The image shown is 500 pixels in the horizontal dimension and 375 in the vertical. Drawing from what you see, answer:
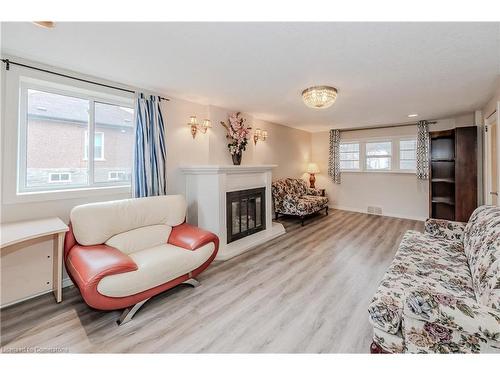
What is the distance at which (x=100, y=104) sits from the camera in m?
2.87

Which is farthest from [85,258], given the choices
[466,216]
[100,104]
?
[466,216]

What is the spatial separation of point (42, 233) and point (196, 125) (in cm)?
242

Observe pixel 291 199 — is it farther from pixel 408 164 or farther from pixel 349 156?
pixel 408 164

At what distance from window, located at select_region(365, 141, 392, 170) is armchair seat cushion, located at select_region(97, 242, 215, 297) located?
522 cm

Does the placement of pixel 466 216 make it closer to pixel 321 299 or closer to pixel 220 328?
pixel 321 299

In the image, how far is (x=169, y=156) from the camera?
3.41 meters

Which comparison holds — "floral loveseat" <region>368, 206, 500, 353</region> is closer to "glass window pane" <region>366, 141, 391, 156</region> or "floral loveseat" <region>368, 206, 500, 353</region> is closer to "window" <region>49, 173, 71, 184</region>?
"window" <region>49, 173, 71, 184</region>

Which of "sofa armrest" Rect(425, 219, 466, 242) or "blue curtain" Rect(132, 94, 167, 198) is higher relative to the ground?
"blue curtain" Rect(132, 94, 167, 198)

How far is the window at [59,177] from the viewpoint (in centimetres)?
253

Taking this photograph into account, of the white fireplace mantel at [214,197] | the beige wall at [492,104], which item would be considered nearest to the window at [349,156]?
the beige wall at [492,104]

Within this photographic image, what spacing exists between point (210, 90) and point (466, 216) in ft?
16.3

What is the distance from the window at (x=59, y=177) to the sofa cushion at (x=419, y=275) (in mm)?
3252

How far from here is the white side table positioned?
1.79 m

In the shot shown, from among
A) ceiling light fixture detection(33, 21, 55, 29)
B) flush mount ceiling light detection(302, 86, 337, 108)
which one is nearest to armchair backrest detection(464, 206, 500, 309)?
flush mount ceiling light detection(302, 86, 337, 108)
